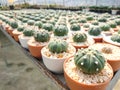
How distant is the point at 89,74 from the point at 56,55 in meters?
0.44

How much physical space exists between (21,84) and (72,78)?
3553 mm

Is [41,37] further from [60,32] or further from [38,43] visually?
[60,32]

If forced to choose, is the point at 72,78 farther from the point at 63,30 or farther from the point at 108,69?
the point at 63,30

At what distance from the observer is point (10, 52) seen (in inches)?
268

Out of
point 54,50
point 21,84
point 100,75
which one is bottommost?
point 21,84

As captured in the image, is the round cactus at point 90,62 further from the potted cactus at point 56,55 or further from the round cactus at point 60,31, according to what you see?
the round cactus at point 60,31

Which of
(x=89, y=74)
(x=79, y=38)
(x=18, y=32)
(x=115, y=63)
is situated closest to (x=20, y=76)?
(x=18, y=32)

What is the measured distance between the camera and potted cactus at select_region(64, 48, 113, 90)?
1146mm

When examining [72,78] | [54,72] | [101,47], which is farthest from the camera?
[101,47]

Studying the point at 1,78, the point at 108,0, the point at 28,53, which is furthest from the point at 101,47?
the point at 108,0

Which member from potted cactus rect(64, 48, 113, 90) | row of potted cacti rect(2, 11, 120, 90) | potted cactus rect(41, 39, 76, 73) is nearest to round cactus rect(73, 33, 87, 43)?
row of potted cacti rect(2, 11, 120, 90)

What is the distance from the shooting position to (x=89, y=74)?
4.03ft

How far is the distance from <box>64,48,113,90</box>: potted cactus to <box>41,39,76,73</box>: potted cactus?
0.23m

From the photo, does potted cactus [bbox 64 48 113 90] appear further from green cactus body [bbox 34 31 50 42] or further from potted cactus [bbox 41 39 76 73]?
green cactus body [bbox 34 31 50 42]
